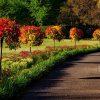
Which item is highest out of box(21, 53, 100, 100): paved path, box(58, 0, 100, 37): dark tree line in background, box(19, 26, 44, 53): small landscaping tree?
box(58, 0, 100, 37): dark tree line in background

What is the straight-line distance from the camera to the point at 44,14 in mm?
89938

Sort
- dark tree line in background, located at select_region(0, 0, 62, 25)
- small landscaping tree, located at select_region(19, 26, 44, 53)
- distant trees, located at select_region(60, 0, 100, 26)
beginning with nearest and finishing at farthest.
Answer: small landscaping tree, located at select_region(19, 26, 44, 53) → distant trees, located at select_region(60, 0, 100, 26) → dark tree line in background, located at select_region(0, 0, 62, 25)

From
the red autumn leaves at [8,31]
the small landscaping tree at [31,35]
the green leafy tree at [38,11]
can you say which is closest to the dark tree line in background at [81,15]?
the green leafy tree at [38,11]

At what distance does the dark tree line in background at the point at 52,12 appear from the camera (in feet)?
290

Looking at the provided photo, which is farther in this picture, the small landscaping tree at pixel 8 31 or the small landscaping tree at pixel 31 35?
the small landscaping tree at pixel 31 35

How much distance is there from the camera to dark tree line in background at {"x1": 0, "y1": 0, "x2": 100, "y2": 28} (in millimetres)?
88500

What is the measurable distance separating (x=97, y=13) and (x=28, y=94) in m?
72.9

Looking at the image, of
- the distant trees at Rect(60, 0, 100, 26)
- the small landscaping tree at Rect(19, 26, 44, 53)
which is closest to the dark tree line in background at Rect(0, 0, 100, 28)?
the distant trees at Rect(60, 0, 100, 26)

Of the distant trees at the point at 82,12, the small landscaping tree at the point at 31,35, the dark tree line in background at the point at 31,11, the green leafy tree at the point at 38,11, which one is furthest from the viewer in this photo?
the dark tree line in background at the point at 31,11

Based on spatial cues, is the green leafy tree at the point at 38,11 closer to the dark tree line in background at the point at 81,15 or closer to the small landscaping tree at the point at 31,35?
the dark tree line in background at the point at 81,15

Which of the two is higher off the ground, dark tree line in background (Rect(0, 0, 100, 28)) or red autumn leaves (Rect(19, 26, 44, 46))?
dark tree line in background (Rect(0, 0, 100, 28))

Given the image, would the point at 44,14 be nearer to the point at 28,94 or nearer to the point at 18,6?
the point at 18,6

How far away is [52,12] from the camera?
9275cm

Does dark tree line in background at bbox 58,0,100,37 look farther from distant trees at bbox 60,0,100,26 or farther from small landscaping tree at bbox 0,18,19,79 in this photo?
small landscaping tree at bbox 0,18,19,79
